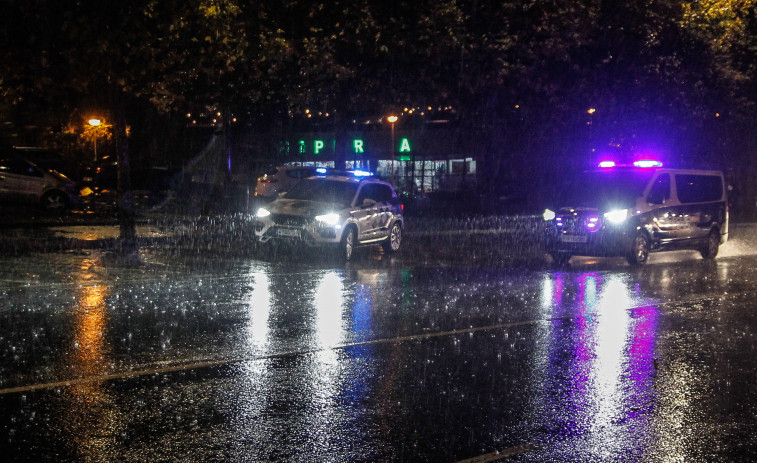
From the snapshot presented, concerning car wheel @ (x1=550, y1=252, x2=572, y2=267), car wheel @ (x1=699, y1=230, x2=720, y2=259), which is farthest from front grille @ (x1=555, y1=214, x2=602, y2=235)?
car wheel @ (x1=699, y1=230, x2=720, y2=259)

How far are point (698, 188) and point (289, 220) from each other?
29.2 ft

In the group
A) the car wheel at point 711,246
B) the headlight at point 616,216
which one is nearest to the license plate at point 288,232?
the headlight at point 616,216

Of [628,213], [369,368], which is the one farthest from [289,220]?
[369,368]

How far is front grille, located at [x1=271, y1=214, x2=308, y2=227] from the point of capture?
57.1 ft

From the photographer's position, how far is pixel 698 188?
746 inches

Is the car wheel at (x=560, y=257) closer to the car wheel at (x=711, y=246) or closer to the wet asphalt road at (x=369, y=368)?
the wet asphalt road at (x=369, y=368)

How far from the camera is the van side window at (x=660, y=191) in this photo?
699 inches

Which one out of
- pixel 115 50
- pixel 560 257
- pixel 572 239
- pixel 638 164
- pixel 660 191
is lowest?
pixel 560 257

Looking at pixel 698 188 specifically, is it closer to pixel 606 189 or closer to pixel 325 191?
pixel 606 189

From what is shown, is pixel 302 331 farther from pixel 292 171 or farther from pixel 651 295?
pixel 292 171

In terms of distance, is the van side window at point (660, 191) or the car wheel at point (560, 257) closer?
the van side window at point (660, 191)

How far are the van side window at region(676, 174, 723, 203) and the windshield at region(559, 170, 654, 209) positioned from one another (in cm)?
105

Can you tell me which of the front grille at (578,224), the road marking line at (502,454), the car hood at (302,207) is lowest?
the road marking line at (502,454)

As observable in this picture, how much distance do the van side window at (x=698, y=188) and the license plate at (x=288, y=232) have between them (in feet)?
26.4
